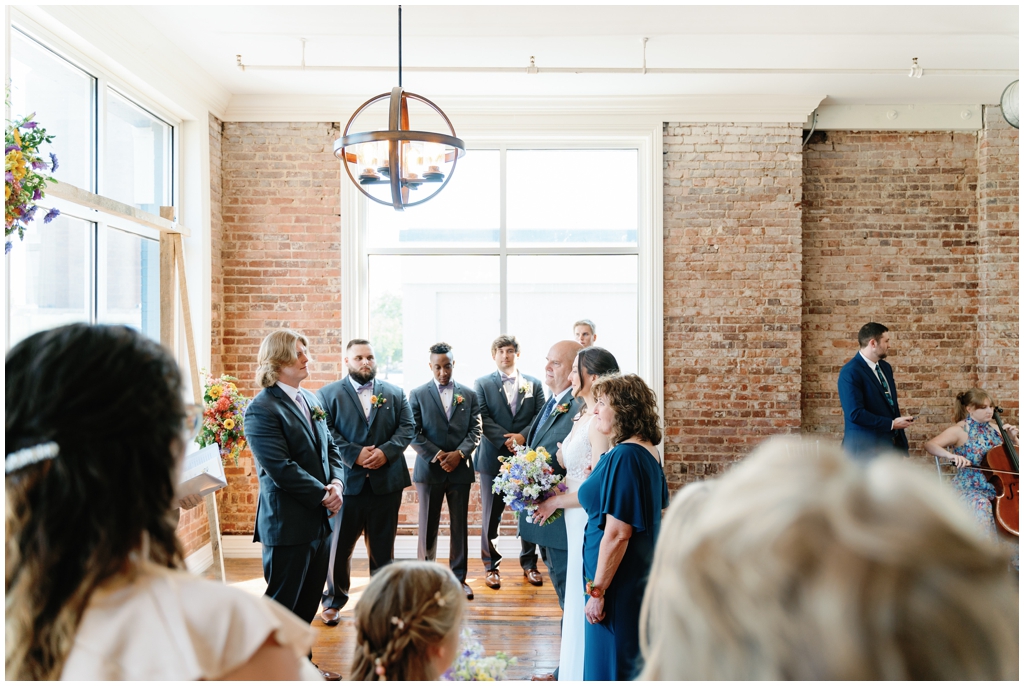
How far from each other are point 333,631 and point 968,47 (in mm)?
5662

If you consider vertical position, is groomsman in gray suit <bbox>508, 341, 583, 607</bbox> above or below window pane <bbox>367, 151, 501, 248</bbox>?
below

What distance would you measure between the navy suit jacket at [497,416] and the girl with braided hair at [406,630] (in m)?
3.56

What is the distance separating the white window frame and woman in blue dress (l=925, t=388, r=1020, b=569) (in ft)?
6.97

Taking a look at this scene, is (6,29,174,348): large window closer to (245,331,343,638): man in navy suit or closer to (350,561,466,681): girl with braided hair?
(245,331,343,638): man in navy suit

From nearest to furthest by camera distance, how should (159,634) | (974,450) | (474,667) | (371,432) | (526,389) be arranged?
(159,634), (474,667), (371,432), (974,450), (526,389)

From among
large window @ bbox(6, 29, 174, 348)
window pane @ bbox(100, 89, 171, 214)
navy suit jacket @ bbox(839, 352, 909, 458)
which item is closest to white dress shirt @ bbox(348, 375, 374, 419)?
large window @ bbox(6, 29, 174, 348)

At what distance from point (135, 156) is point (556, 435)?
353 cm

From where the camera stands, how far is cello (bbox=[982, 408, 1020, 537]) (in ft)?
15.2

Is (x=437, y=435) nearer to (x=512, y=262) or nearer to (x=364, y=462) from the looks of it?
(x=364, y=462)

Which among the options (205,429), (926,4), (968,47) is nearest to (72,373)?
(205,429)

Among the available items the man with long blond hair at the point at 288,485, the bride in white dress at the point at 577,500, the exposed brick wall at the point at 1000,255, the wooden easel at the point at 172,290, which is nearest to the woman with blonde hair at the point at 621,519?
the bride in white dress at the point at 577,500

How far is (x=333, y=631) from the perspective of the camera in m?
4.12

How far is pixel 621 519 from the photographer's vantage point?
2.47 metres

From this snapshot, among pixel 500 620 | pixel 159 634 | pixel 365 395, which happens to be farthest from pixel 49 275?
pixel 159 634
